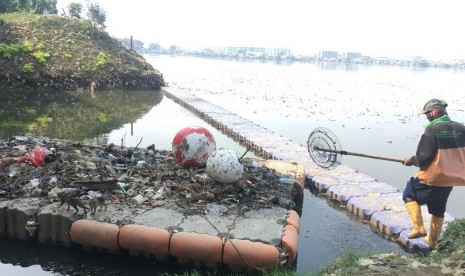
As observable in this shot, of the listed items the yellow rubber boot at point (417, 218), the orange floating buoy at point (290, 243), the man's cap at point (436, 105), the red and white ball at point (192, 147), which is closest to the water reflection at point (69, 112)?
the red and white ball at point (192, 147)

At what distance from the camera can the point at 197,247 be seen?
595 cm

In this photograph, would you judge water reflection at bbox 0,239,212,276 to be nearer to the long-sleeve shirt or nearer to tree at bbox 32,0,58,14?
the long-sleeve shirt

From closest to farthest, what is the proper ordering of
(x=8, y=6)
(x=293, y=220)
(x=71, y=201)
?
(x=71, y=201), (x=293, y=220), (x=8, y=6)

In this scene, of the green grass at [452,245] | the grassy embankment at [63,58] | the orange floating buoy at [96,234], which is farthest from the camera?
the grassy embankment at [63,58]

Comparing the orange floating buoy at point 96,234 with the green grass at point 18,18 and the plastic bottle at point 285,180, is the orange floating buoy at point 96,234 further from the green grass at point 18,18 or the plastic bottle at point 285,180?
the green grass at point 18,18

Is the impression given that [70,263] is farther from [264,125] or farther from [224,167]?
[264,125]

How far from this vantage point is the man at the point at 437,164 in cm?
582

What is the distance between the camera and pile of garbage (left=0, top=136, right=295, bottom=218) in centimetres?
722

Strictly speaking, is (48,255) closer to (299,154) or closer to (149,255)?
(149,255)

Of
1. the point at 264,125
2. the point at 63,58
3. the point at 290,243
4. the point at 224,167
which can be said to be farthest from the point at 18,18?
the point at 290,243

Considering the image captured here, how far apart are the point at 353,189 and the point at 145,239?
5.14 m

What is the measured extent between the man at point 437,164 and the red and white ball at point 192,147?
4160 millimetres

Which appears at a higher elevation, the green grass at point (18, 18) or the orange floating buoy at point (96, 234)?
the green grass at point (18, 18)

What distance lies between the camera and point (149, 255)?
6.34 m
